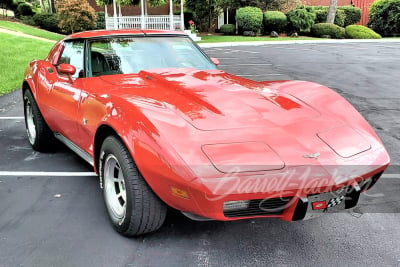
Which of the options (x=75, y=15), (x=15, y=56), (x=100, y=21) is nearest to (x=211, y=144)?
(x=15, y=56)

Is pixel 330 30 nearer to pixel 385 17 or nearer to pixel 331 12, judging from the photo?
pixel 331 12

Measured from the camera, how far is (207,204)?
95.6 inches

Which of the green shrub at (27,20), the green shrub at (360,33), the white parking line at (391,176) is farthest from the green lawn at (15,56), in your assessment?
the green shrub at (360,33)

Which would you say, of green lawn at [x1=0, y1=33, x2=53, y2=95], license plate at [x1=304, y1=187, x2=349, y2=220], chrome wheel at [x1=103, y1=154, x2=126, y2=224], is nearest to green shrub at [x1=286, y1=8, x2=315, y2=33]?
green lawn at [x1=0, y1=33, x2=53, y2=95]

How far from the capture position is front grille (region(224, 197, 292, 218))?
2523 mm

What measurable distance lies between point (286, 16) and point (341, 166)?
28.4 m

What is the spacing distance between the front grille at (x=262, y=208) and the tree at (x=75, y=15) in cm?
2416

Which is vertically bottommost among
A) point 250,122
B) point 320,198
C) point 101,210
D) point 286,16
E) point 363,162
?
point 101,210

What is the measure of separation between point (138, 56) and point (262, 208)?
2292 mm

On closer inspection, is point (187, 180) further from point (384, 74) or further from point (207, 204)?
point (384, 74)

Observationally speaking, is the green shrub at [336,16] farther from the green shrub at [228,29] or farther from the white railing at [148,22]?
the white railing at [148,22]

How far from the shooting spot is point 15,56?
14305mm

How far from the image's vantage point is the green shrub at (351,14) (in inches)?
1243

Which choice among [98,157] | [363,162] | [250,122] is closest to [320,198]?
[363,162]
